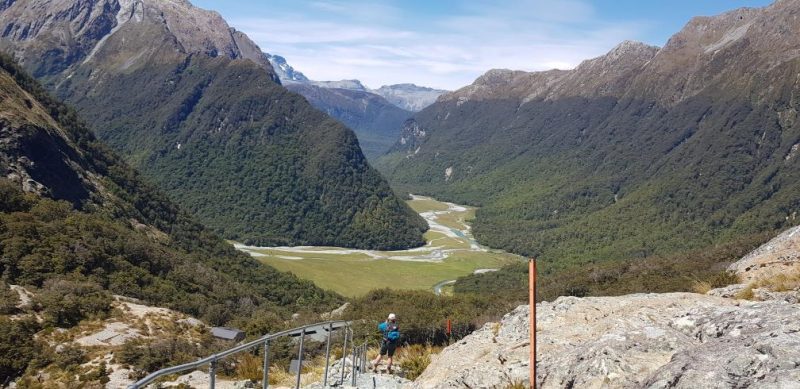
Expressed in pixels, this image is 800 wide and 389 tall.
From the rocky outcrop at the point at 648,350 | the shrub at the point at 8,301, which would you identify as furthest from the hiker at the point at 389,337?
the shrub at the point at 8,301

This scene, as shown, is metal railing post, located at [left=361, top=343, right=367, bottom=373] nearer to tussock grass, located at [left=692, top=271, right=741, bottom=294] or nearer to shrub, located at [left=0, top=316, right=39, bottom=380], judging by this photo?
tussock grass, located at [left=692, top=271, right=741, bottom=294]

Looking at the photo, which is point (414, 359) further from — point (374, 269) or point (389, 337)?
point (374, 269)

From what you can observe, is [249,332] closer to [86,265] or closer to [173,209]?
[86,265]

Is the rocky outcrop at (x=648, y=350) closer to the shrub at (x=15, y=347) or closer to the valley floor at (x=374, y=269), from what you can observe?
the shrub at (x=15, y=347)

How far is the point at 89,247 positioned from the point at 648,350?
73.4m

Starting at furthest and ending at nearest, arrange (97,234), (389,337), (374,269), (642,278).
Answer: (374,269), (97,234), (642,278), (389,337)

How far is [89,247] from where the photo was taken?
69562 mm

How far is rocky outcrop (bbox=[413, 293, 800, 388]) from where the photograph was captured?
889 cm

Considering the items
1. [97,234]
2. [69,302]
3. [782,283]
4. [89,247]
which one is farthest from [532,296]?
[97,234]

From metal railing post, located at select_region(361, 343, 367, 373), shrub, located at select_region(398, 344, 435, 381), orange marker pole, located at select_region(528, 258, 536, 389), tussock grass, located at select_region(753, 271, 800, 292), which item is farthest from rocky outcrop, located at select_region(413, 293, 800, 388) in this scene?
metal railing post, located at select_region(361, 343, 367, 373)

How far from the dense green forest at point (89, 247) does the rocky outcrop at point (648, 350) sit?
31.7 meters

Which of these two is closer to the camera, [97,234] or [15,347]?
[15,347]

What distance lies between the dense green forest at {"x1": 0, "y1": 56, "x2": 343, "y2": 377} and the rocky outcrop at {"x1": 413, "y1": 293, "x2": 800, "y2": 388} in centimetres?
3171

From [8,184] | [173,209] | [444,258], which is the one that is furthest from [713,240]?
[8,184]
